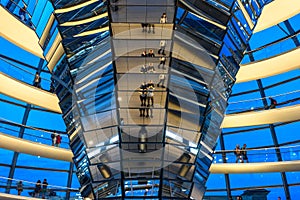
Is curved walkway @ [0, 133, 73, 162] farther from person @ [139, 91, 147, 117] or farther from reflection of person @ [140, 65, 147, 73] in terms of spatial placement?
reflection of person @ [140, 65, 147, 73]

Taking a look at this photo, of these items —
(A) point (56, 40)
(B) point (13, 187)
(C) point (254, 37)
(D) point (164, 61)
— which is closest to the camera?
(D) point (164, 61)

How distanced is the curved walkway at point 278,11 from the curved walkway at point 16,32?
518 inches

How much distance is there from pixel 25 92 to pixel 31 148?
10.1 feet

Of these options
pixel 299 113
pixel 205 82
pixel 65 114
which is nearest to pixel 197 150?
pixel 205 82

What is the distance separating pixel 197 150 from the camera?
16469 mm

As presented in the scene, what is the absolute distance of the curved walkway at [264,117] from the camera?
22938 millimetres

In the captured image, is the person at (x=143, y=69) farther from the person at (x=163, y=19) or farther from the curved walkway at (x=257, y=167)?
the curved walkway at (x=257, y=167)

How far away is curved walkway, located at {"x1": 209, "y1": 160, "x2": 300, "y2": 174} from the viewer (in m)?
22.5

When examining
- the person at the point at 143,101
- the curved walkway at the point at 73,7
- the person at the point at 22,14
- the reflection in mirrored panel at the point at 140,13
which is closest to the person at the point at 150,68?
the person at the point at 143,101

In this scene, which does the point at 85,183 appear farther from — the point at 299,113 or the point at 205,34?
the point at 299,113

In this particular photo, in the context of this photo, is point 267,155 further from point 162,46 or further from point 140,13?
point 140,13

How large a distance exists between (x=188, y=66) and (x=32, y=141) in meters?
11.0

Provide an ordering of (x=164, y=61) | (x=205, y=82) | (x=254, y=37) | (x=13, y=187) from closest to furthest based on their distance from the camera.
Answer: (x=164, y=61) → (x=205, y=82) → (x=13, y=187) → (x=254, y=37)

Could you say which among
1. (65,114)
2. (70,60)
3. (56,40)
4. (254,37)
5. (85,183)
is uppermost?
(254,37)
